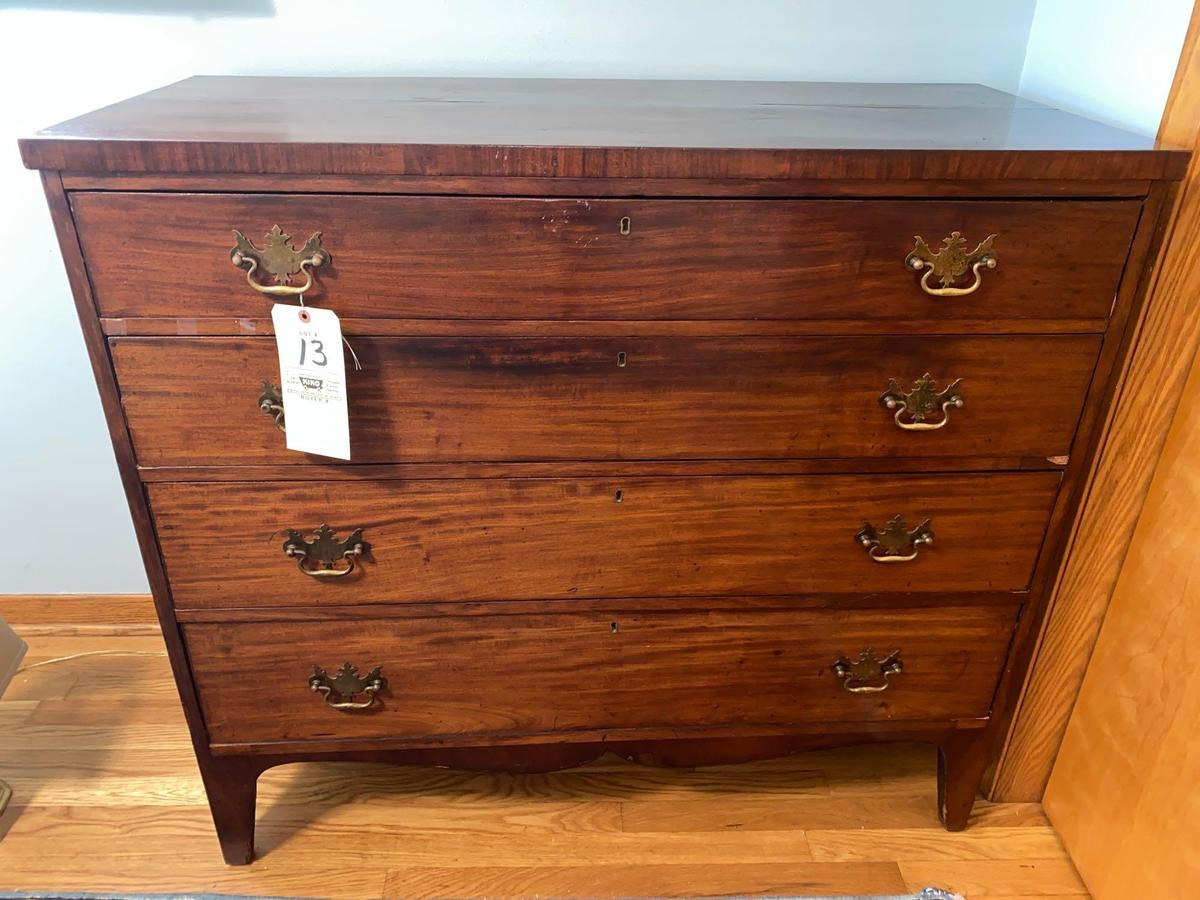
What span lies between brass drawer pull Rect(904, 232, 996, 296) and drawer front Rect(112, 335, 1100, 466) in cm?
7

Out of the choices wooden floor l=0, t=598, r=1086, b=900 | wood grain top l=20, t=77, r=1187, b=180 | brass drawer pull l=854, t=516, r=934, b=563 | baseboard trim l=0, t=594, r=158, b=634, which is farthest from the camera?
baseboard trim l=0, t=594, r=158, b=634

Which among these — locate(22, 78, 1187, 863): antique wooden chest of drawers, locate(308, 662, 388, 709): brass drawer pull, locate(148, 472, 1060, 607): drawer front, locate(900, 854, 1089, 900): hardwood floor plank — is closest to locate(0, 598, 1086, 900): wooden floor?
locate(900, 854, 1089, 900): hardwood floor plank

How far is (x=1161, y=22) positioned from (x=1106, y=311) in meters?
0.37

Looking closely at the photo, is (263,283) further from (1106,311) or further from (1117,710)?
(1117,710)

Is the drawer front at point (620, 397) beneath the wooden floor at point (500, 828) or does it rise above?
above

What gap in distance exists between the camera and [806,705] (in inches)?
48.4

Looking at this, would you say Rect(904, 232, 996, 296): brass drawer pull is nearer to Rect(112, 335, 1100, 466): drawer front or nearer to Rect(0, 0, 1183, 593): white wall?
Rect(112, 335, 1100, 466): drawer front

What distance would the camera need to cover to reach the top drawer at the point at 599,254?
0.89 metres

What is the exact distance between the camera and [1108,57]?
116cm

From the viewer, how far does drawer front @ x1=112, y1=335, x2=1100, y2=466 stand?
961 millimetres

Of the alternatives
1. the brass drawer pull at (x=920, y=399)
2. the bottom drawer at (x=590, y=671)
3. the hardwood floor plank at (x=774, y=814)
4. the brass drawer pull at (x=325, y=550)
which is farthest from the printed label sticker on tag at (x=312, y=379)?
the hardwood floor plank at (x=774, y=814)

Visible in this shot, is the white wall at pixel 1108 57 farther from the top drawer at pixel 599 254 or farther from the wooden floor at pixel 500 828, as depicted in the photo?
the wooden floor at pixel 500 828

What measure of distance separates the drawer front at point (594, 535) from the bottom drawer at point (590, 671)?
51 millimetres

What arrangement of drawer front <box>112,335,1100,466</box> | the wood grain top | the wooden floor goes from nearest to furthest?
the wood grain top
drawer front <box>112,335,1100,466</box>
the wooden floor
